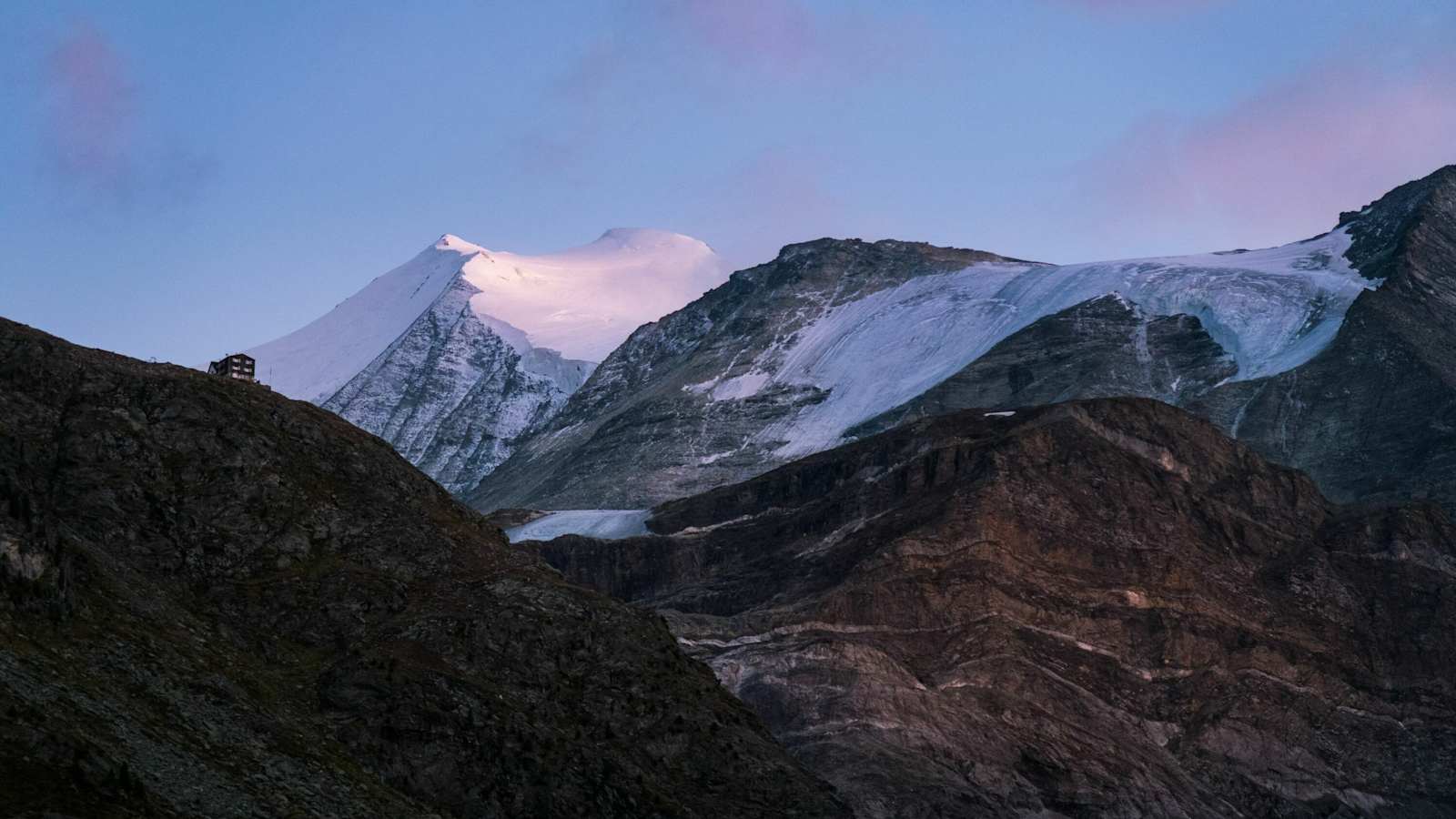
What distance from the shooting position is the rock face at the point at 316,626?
84.6 metres

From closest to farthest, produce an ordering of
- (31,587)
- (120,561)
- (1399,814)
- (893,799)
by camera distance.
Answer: (31,587), (120,561), (893,799), (1399,814)

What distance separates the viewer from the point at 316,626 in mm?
101875

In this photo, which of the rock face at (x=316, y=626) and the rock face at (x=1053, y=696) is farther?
the rock face at (x=1053, y=696)

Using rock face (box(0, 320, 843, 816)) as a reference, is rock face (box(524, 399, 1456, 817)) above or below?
below

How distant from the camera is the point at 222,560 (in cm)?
10331

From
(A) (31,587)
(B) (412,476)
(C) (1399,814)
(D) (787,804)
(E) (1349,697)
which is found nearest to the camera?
(A) (31,587)

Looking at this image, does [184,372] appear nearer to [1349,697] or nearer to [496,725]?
[496,725]

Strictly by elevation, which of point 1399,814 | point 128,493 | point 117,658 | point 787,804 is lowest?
point 1399,814

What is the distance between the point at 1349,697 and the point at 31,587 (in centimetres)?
13739

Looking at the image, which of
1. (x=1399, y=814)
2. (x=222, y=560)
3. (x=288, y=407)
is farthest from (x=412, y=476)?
(x=1399, y=814)

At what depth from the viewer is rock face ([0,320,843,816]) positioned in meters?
84.6

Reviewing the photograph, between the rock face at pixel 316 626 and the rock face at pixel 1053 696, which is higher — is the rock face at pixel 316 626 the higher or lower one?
the higher one

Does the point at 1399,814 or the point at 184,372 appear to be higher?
the point at 184,372

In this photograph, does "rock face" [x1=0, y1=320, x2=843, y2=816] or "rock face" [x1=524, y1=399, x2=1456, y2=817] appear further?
"rock face" [x1=524, y1=399, x2=1456, y2=817]
